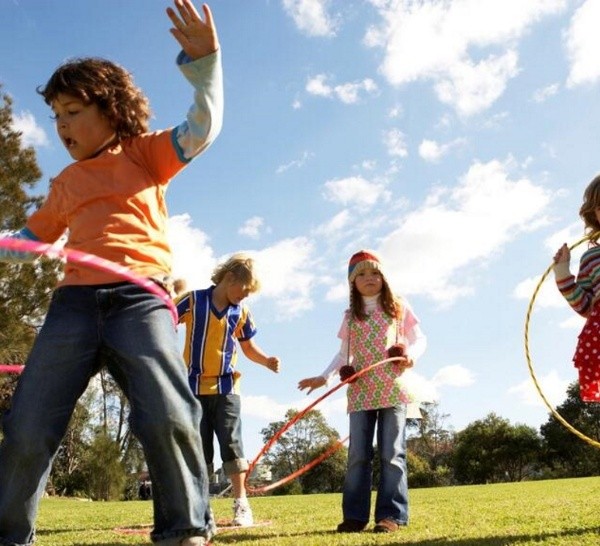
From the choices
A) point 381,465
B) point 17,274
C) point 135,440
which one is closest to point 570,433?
point 135,440

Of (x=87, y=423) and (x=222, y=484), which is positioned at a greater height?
(x=87, y=423)

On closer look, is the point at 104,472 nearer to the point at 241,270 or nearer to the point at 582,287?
the point at 241,270

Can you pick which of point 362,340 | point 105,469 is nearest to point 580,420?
point 105,469

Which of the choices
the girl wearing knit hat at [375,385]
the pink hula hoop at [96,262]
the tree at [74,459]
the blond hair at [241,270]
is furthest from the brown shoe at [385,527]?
the tree at [74,459]

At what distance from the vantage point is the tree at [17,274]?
24906 mm

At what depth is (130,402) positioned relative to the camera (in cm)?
292

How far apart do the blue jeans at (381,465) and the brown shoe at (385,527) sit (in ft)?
0.39

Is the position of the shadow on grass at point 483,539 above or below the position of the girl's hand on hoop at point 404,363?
below

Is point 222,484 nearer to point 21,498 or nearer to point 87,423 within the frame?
point 21,498

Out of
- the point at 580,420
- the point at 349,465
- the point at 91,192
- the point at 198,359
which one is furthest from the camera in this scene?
the point at 580,420

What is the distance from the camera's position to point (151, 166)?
10.8 ft

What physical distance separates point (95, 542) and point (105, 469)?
29.6 meters

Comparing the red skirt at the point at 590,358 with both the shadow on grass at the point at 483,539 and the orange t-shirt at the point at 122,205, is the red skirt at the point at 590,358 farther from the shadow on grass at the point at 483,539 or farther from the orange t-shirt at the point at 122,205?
the orange t-shirt at the point at 122,205

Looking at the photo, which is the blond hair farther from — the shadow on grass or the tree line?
the tree line
